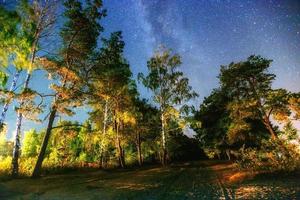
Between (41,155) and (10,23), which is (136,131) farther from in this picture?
(10,23)

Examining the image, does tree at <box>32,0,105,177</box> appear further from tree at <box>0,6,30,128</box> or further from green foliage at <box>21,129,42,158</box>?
green foliage at <box>21,129,42,158</box>

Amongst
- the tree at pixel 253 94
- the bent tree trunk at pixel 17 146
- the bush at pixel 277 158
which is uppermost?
the tree at pixel 253 94

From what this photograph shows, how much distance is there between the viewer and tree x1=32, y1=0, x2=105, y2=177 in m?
16.7

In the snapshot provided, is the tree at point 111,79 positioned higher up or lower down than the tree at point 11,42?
higher up

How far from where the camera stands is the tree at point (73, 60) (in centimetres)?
1670

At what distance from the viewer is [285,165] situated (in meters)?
15.4


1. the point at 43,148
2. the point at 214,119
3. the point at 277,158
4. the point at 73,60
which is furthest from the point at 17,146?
the point at 214,119

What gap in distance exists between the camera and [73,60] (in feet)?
62.6

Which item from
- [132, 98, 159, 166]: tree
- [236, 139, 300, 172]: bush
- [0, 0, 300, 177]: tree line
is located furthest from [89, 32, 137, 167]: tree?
[236, 139, 300, 172]: bush

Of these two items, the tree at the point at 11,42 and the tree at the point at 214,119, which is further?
the tree at the point at 214,119

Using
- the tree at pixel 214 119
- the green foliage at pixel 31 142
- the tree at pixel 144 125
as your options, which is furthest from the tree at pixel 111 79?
the green foliage at pixel 31 142

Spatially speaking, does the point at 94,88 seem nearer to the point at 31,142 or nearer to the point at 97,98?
the point at 97,98

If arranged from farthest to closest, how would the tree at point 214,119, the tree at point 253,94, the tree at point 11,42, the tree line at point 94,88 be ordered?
the tree at point 214,119 < the tree at point 253,94 < the tree line at point 94,88 < the tree at point 11,42

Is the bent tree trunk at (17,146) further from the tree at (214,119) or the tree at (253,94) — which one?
the tree at (214,119)
